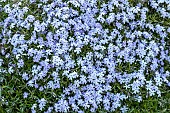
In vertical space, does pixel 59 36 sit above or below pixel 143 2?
below

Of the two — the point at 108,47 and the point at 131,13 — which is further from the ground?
the point at 131,13

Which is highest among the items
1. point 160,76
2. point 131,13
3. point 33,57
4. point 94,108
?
point 131,13

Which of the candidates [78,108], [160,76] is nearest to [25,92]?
[78,108]

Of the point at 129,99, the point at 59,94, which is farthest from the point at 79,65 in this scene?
the point at 129,99

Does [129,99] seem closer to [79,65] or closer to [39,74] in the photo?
[79,65]

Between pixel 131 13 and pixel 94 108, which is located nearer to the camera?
pixel 94 108

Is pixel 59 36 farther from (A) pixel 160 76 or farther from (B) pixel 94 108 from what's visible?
(A) pixel 160 76
